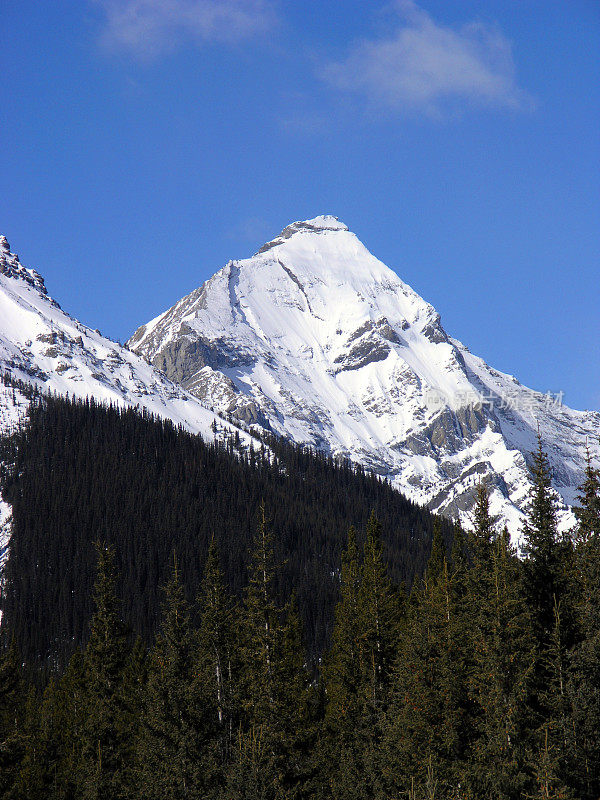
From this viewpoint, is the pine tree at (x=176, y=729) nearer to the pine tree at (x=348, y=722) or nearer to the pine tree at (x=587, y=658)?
the pine tree at (x=348, y=722)

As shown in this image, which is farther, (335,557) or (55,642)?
(335,557)

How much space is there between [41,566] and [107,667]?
131362mm

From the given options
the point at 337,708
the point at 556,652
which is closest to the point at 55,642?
the point at 337,708

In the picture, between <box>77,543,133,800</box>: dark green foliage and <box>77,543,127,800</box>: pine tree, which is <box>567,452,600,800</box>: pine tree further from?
<box>77,543,127,800</box>: pine tree

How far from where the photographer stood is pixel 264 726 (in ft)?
150

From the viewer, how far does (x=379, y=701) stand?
52.1m

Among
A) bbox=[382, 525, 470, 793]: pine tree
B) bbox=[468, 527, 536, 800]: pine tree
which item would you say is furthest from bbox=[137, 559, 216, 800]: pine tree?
bbox=[468, 527, 536, 800]: pine tree

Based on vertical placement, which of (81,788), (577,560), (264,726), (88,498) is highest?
(88,498)

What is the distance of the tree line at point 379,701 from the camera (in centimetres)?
3866

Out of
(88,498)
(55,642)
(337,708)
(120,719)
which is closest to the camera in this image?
(120,719)

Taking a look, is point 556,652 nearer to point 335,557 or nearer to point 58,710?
point 58,710

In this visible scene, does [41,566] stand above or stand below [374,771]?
above

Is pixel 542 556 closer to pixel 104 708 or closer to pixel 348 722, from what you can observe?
pixel 348 722

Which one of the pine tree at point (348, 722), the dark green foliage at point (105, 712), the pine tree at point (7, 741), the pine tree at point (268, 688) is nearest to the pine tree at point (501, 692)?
the pine tree at point (348, 722)
